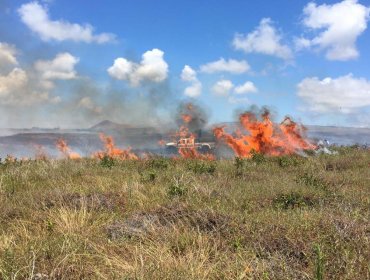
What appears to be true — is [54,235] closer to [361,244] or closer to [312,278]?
[312,278]

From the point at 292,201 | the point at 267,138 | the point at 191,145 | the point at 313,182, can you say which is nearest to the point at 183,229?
the point at 292,201

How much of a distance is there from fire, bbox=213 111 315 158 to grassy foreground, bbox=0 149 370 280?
561 inches

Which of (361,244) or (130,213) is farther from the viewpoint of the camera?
(130,213)

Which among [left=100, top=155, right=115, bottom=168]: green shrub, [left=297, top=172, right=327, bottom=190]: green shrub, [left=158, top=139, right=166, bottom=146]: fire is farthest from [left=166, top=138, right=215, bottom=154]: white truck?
[left=297, top=172, right=327, bottom=190]: green shrub

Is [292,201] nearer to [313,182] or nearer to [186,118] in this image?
[313,182]

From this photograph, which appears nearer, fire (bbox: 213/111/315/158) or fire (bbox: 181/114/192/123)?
fire (bbox: 213/111/315/158)

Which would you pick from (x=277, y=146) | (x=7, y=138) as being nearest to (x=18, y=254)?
(x=277, y=146)

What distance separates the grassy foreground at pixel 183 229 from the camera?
499 cm

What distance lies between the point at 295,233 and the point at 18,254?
3.65 meters

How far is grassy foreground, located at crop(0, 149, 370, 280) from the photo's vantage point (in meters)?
4.99

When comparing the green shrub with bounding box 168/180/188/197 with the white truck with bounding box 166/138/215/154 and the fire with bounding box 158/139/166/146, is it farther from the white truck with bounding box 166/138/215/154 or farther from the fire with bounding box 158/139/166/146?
the fire with bounding box 158/139/166/146

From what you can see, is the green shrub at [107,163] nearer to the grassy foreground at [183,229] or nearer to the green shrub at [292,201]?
the grassy foreground at [183,229]

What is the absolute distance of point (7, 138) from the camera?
6159 cm

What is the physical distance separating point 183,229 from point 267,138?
20.8 meters
